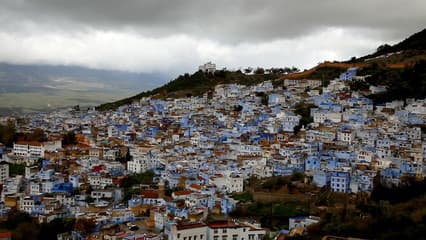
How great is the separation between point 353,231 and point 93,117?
30.6 metres

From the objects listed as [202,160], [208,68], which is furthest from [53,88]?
[202,160]

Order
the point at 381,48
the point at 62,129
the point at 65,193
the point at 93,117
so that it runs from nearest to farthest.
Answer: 1. the point at 65,193
2. the point at 62,129
3. the point at 93,117
4. the point at 381,48

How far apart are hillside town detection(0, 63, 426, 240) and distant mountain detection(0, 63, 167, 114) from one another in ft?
97.6

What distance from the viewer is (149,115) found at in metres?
40.1

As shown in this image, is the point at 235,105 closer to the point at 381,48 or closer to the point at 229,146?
the point at 229,146

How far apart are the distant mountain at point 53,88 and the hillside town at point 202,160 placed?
1171 inches

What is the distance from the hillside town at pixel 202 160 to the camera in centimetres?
1947

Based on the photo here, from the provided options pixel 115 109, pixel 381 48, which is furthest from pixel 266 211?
pixel 381 48

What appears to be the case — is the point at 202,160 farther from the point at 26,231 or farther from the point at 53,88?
the point at 53,88

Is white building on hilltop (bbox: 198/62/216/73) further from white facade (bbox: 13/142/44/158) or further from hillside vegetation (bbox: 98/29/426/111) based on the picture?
white facade (bbox: 13/142/44/158)

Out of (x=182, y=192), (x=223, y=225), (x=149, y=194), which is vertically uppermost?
(x=182, y=192)

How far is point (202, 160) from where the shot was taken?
26.0 m

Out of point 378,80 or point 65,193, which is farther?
point 378,80

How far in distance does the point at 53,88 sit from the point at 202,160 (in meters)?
89.4
